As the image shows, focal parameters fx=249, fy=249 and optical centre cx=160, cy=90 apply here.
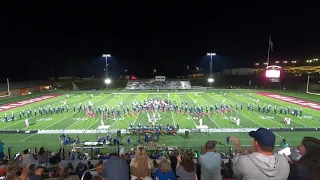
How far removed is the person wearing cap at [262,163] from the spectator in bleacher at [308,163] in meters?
0.24

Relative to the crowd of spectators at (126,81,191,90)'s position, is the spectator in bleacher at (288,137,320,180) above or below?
above

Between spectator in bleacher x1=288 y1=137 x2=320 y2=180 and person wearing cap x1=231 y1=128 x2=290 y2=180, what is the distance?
243mm

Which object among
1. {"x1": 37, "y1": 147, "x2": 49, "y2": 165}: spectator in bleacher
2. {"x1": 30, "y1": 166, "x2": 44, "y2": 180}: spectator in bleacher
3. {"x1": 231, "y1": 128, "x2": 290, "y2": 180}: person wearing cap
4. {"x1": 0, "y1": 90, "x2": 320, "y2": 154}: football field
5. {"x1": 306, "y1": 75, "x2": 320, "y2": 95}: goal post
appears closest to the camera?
{"x1": 231, "y1": 128, "x2": 290, "y2": 180}: person wearing cap

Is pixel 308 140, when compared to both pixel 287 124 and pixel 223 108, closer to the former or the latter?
pixel 287 124

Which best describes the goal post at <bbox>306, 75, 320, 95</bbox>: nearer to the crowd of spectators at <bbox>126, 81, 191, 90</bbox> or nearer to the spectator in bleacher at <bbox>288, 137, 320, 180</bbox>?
the crowd of spectators at <bbox>126, 81, 191, 90</bbox>

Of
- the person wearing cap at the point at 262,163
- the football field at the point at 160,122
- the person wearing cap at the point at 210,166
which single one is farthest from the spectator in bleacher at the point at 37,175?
the football field at the point at 160,122

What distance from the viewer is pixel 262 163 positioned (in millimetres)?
2467

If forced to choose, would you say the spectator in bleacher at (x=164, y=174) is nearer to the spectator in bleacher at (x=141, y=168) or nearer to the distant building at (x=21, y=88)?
the spectator in bleacher at (x=141, y=168)

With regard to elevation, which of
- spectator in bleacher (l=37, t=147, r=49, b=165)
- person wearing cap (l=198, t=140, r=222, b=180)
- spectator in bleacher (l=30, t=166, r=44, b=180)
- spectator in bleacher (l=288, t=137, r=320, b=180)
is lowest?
spectator in bleacher (l=37, t=147, r=49, b=165)

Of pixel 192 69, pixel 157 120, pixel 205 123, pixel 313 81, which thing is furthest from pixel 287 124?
pixel 192 69

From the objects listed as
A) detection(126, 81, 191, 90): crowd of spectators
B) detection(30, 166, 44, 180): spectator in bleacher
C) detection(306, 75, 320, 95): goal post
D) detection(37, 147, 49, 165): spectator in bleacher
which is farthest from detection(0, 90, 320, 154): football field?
detection(126, 81, 191, 90): crowd of spectators

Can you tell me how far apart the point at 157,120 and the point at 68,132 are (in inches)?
329

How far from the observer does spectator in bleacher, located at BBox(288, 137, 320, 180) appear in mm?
2461

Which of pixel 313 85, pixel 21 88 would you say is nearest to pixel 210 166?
pixel 21 88
